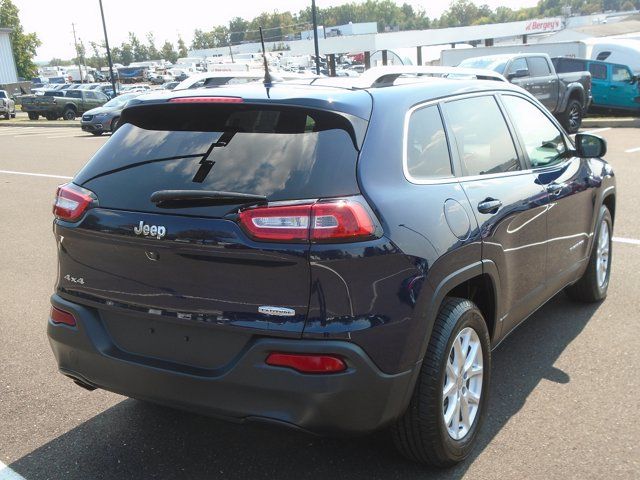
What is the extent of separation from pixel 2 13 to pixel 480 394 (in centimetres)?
10647

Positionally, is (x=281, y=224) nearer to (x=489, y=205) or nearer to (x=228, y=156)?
(x=228, y=156)

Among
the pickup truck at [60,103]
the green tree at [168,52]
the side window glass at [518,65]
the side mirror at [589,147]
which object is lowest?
the green tree at [168,52]

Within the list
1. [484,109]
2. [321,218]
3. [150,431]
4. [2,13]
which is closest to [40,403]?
[150,431]

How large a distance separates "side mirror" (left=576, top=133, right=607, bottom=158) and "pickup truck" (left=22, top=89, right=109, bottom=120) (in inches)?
1441

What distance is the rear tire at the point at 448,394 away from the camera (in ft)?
9.64

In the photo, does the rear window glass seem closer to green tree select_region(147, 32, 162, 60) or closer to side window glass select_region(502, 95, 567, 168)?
side window glass select_region(502, 95, 567, 168)

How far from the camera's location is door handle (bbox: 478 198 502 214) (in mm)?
3396

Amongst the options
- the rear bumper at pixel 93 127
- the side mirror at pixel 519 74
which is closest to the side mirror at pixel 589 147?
the side mirror at pixel 519 74

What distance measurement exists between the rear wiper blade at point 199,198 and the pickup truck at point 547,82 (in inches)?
599

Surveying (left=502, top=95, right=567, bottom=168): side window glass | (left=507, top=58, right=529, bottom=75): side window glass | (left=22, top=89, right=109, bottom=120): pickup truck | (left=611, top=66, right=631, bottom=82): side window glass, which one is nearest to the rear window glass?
(left=502, top=95, right=567, bottom=168): side window glass

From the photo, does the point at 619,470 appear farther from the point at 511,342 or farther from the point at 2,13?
the point at 2,13

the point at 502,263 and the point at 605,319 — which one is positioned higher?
the point at 502,263

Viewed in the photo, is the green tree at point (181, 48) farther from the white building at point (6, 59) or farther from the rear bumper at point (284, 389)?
the rear bumper at point (284, 389)

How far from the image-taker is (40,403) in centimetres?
396
